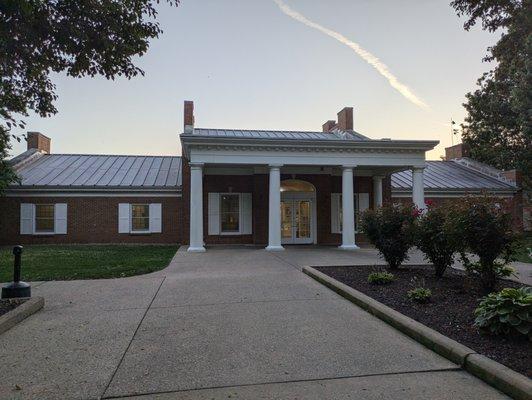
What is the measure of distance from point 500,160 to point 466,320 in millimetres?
27263

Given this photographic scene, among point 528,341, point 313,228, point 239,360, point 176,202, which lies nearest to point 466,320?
point 528,341

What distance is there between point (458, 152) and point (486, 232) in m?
27.8

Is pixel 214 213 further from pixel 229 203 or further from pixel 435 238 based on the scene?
pixel 435 238

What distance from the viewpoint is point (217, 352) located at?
461 centimetres

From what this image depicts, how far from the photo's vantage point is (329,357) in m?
4.42

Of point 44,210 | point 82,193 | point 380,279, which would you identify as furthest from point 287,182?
point 380,279

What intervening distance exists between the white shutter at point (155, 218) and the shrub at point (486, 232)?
16.8 m

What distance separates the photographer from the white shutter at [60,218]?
2069cm

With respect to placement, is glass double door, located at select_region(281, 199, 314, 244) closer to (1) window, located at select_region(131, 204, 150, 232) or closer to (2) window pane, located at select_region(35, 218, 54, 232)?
(1) window, located at select_region(131, 204, 150, 232)

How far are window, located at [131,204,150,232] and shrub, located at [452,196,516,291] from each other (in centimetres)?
1725

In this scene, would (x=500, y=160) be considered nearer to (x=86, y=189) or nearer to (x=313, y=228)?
(x=313, y=228)

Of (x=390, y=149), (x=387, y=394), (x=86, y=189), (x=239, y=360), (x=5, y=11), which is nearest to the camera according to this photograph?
(x=387, y=394)

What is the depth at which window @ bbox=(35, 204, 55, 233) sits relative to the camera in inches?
819

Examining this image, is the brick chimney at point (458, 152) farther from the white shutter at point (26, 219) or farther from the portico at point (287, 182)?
the white shutter at point (26, 219)
